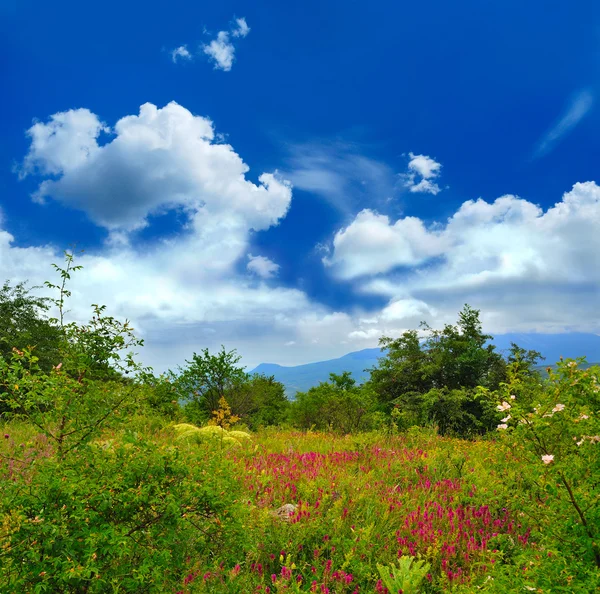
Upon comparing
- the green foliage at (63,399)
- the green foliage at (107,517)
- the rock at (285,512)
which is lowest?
the rock at (285,512)

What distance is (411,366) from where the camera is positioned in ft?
65.6

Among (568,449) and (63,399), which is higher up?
(63,399)

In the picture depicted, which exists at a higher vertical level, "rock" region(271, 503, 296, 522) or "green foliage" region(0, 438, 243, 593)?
"green foliage" region(0, 438, 243, 593)

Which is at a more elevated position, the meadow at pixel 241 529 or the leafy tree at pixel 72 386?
the leafy tree at pixel 72 386

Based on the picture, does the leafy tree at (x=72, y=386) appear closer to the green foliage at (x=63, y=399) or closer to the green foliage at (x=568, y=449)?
the green foliage at (x=63, y=399)

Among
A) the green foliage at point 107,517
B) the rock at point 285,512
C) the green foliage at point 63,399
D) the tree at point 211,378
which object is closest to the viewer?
the green foliage at point 107,517

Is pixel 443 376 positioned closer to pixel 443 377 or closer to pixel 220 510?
pixel 443 377

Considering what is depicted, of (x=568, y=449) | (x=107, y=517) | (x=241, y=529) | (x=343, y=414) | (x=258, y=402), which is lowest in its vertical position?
(x=241, y=529)

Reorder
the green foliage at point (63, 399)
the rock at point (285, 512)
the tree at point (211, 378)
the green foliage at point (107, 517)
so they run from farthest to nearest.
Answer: the tree at point (211, 378) → the rock at point (285, 512) → the green foliage at point (63, 399) → the green foliage at point (107, 517)

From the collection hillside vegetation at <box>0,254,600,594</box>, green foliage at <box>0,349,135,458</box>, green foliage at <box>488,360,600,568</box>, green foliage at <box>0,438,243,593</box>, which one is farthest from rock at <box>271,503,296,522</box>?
green foliage at <box>488,360,600,568</box>

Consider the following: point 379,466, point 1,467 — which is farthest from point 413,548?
point 1,467

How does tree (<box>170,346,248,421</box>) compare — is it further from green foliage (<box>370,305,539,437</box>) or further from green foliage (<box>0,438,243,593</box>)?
green foliage (<box>0,438,243,593</box>)

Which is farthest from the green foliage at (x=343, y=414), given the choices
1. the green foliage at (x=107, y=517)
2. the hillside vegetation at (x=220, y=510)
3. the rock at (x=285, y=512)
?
the green foliage at (x=107, y=517)

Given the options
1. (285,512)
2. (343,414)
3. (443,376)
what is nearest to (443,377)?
(443,376)
